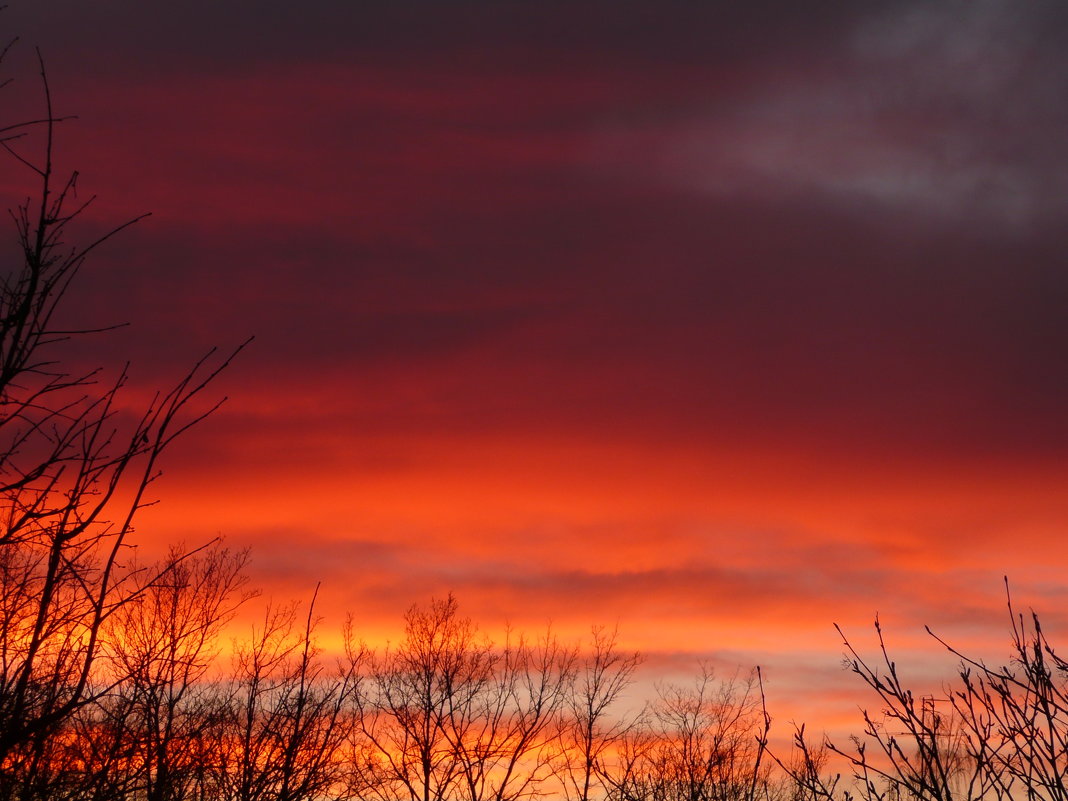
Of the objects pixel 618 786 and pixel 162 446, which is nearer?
pixel 162 446

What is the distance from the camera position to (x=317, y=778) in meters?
10.7

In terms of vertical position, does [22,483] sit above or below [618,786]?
above

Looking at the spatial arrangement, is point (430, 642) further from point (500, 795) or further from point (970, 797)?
point (970, 797)

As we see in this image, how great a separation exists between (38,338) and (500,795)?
148 ft

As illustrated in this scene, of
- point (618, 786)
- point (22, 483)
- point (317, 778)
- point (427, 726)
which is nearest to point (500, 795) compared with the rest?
point (427, 726)

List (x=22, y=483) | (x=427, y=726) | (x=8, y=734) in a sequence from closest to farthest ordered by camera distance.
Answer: (x=8, y=734) → (x=22, y=483) → (x=427, y=726)

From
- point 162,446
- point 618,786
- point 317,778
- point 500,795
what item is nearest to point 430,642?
point 500,795

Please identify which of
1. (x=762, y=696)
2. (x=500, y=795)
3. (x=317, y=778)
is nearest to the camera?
(x=762, y=696)

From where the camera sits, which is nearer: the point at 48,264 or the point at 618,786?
the point at 48,264

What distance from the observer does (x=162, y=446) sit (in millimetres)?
4004

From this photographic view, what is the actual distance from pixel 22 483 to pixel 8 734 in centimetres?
90

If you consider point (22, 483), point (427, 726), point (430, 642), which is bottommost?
point (22, 483)

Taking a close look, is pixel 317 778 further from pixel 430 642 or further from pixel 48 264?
pixel 430 642

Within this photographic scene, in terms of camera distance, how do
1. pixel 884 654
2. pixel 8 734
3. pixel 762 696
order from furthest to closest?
pixel 762 696, pixel 884 654, pixel 8 734
